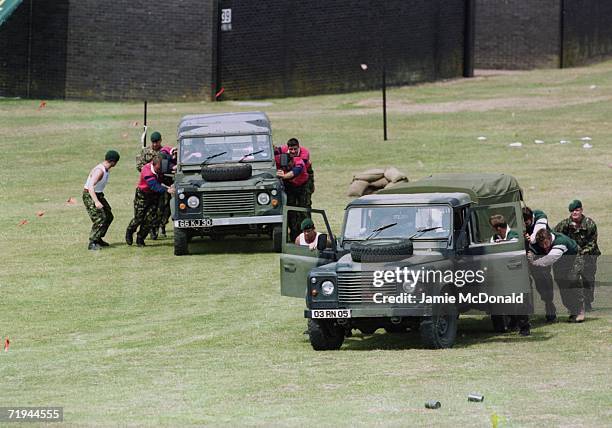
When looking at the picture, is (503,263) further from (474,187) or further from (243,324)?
(243,324)

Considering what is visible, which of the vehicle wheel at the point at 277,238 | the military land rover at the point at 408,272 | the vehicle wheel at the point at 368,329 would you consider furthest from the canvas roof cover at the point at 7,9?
the vehicle wheel at the point at 368,329

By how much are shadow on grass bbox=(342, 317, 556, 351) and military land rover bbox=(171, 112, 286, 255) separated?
224 inches

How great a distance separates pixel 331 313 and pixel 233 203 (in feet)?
24.9

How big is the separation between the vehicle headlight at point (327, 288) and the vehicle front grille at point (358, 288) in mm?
88

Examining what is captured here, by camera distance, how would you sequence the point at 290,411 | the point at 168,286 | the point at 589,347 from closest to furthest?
the point at 290,411
the point at 589,347
the point at 168,286

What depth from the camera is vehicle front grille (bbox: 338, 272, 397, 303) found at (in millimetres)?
14766

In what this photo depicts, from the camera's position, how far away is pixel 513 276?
15.5m

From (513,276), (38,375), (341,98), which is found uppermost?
(341,98)

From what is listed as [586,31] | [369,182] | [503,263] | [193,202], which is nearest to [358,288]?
[503,263]

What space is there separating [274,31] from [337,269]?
96.0 feet

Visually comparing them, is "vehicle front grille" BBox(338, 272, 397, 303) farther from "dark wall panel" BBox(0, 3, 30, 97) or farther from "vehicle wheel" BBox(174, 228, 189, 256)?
"dark wall panel" BBox(0, 3, 30, 97)

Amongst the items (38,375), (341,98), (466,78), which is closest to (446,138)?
(341,98)

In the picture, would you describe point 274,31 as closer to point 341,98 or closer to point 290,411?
point 341,98

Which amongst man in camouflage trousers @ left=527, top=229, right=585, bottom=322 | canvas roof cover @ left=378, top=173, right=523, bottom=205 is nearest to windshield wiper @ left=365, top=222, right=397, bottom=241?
canvas roof cover @ left=378, top=173, right=523, bottom=205
